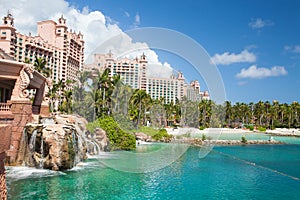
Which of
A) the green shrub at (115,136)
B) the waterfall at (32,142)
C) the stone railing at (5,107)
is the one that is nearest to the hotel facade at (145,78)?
the waterfall at (32,142)

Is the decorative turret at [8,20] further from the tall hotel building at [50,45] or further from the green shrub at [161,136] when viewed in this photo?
the green shrub at [161,136]

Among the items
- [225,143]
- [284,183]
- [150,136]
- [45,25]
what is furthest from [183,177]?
[45,25]

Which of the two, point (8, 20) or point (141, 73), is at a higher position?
point (8, 20)

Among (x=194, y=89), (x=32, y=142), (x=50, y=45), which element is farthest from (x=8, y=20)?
(x=194, y=89)

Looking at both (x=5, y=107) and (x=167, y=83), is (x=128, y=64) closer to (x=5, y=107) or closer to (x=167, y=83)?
(x=167, y=83)

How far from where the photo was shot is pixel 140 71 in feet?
34.9

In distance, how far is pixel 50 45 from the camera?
77438 mm

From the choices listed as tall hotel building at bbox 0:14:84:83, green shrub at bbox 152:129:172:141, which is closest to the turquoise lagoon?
green shrub at bbox 152:129:172:141

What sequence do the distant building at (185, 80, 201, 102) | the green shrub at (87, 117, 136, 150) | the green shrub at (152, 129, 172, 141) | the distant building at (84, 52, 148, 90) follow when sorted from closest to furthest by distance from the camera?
the distant building at (185, 80, 201, 102)
the distant building at (84, 52, 148, 90)
the green shrub at (87, 117, 136, 150)
the green shrub at (152, 129, 172, 141)

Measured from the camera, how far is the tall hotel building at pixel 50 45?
216 feet

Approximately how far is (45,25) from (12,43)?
17404 millimetres

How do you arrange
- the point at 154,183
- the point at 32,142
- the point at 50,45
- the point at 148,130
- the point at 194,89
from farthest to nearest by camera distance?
1. the point at 50,45
2. the point at 148,130
3. the point at 32,142
4. the point at 154,183
5. the point at 194,89

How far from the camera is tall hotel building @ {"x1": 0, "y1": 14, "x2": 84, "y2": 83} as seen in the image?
65.8 m

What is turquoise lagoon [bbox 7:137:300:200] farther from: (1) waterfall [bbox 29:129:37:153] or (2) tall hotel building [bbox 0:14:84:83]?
(2) tall hotel building [bbox 0:14:84:83]
